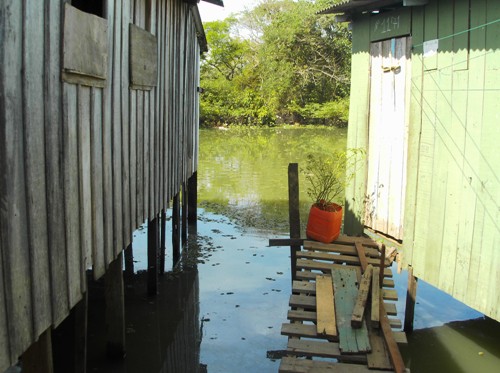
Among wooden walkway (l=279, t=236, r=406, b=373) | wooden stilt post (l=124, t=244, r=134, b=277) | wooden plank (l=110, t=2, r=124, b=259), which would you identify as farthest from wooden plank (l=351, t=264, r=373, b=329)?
wooden stilt post (l=124, t=244, r=134, b=277)

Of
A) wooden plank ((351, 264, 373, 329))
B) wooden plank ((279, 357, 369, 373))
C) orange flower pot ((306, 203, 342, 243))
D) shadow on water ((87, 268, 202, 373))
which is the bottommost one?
shadow on water ((87, 268, 202, 373))

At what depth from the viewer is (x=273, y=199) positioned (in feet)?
54.2

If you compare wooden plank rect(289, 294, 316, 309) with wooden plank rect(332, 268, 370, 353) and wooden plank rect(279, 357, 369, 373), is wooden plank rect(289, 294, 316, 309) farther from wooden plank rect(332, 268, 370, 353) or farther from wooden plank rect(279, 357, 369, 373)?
wooden plank rect(279, 357, 369, 373)

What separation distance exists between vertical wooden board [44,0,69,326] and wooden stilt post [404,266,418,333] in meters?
5.11

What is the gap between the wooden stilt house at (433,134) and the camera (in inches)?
234

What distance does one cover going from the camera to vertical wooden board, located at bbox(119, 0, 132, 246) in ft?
17.6

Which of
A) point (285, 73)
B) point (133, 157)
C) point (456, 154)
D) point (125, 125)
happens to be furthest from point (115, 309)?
point (285, 73)

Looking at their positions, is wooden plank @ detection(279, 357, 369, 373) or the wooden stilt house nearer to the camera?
wooden plank @ detection(279, 357, 369, 373)

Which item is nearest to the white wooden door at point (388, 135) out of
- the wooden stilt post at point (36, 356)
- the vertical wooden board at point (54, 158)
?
the vertical wooden board at point (54, 158)

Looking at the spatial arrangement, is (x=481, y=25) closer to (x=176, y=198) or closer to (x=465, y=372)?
(x=465, y=372)

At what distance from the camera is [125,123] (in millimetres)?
5500

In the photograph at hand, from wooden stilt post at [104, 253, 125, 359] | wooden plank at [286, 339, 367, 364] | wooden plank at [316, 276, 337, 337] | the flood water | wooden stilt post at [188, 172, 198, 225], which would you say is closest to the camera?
wooden plank at [286, 339, 367, 364]

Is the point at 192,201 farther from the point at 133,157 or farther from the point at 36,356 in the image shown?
the point at 36,356

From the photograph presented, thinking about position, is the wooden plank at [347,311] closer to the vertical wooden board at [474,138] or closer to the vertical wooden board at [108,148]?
the vertical wooden board at [474,138]
